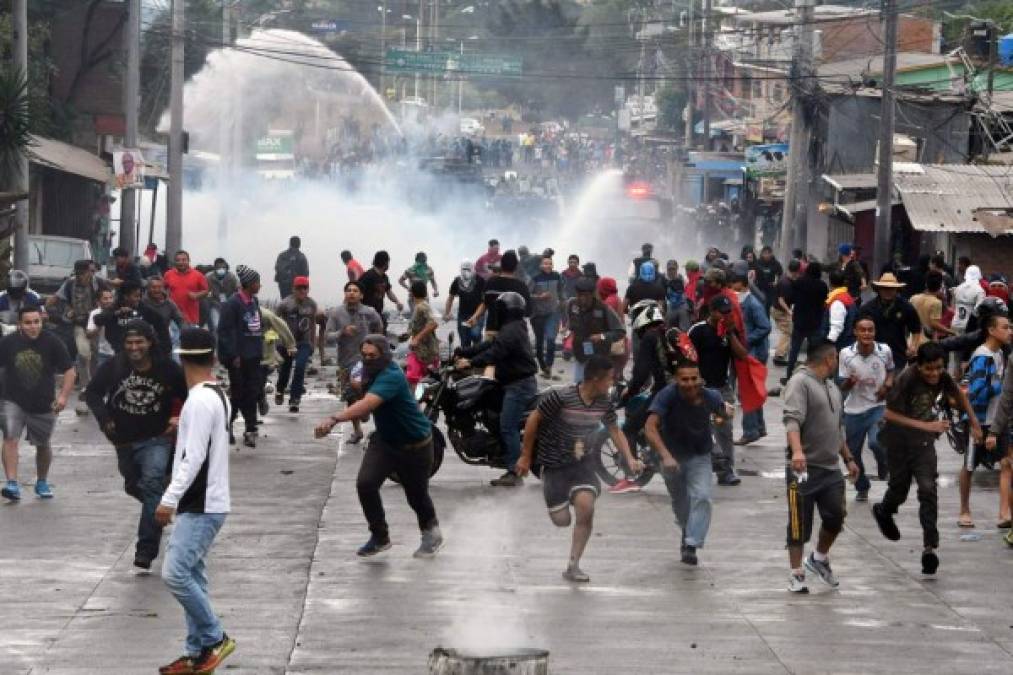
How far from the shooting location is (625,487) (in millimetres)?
15484

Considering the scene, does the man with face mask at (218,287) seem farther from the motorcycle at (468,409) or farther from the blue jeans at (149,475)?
the blue jeans at (149,475)

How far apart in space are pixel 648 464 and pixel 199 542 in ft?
21.7

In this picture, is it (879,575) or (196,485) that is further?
(879,575)

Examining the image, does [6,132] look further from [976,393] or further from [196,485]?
[196,485]

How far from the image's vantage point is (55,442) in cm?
1805

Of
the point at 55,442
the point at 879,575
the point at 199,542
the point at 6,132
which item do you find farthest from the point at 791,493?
the point at 6,132

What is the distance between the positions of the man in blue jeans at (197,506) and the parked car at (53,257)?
69.2 feet

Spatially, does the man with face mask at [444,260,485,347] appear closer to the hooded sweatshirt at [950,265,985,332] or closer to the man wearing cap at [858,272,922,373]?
the hooded sweatshirt at [950,265,985,332]

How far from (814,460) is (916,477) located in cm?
104

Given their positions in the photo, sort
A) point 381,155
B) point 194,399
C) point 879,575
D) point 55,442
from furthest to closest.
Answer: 1. point 381,155
2. point 55,442
3. point 879,575
4. point 194,399

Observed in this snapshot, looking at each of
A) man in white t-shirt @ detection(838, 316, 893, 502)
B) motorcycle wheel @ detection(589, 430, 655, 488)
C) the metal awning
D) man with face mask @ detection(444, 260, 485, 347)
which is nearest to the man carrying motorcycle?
motorcycle wheel @ detection(589, 430, 655, 488)

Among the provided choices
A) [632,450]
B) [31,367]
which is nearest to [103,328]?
[31,367]

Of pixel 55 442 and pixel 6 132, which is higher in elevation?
pixel 6 132

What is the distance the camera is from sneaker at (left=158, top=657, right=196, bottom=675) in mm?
8977
